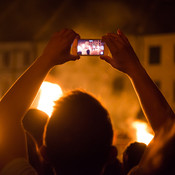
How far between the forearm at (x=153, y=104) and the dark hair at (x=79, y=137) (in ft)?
0.67

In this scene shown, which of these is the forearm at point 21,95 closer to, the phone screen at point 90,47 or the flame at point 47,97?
the phone screen at point 90,47

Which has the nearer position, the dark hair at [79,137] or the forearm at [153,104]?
the dark hair at [79,137]

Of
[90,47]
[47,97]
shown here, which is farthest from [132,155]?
[47,97]

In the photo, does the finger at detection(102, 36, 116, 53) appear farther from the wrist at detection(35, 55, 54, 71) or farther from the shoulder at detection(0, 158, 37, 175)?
the shoulder at detection(0, 158, 37, 175)

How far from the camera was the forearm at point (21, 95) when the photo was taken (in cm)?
147

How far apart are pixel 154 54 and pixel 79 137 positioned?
2964 centimetres

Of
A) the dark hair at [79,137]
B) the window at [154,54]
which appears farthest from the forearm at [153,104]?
the window at [154,54]

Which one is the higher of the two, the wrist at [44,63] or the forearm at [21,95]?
the wrist at [44,63]

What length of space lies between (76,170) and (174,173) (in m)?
0.43

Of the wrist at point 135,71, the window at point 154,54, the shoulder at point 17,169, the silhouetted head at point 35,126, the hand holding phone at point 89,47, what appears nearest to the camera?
the shoulder at point 17,169

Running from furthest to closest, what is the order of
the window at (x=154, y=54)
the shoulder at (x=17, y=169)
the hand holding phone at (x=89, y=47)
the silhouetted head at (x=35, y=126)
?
1. the window at (x=154, y=54)
2. the silhouetted head at (x=35, y=126)
3. the hand holding phone at (x=89, y=47)
4. the shoulder at (x=17, y=169)

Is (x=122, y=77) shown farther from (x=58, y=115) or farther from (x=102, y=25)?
(x=58, y=115)

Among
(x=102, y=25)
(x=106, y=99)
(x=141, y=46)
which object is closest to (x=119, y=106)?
(x=106, y=99)

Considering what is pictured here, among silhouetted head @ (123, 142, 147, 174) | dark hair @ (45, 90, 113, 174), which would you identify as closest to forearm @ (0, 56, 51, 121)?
dark hair @ (45, 90, 113, 174)
